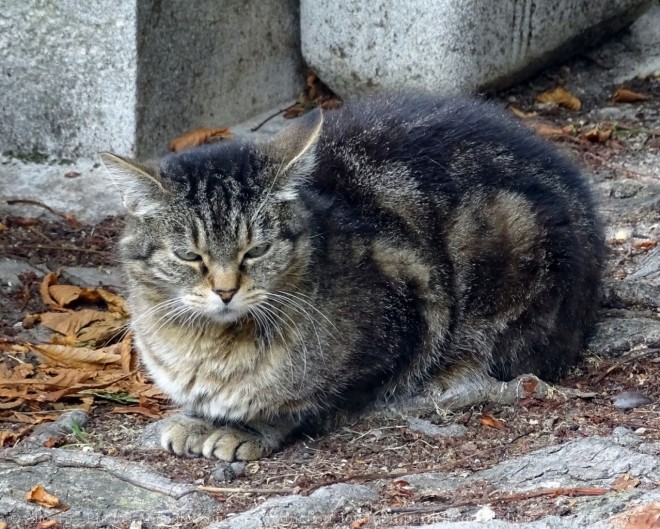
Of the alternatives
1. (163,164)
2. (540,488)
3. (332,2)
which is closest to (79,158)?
(332,2)

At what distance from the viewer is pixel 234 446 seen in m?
4.33

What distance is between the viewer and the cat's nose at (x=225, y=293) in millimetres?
Result: 4059

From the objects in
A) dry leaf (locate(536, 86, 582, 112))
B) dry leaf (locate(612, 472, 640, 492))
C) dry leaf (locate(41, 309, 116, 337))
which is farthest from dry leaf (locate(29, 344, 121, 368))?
dry leaf (locate(536, 86, 582, 112))

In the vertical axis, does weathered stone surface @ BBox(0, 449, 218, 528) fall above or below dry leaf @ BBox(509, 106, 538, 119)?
above

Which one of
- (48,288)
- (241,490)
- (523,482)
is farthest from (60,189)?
(523,482)

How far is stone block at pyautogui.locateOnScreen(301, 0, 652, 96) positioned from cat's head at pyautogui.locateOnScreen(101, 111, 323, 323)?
2927mm

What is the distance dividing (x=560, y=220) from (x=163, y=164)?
66.1 inches

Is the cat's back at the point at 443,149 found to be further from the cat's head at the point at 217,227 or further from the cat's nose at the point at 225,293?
the cat's nose at the point at 225,293

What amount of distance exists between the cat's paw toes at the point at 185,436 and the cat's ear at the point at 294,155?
99 centimetres

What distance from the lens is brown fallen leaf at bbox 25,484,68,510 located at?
3.82m

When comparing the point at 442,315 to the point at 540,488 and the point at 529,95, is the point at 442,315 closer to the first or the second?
the point at 540,488

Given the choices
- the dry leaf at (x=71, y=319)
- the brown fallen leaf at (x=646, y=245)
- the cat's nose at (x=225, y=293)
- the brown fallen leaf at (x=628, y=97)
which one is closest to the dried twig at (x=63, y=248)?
the dry leaf at (x=71, y=319)

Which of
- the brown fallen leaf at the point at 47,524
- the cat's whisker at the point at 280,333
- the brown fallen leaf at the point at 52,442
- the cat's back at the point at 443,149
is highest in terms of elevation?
the cat's back at the point at 443,149

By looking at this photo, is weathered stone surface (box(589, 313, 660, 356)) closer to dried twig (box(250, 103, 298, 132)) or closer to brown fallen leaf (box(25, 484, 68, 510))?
brown fallen leaf (box(25, 484, 68, 510))
